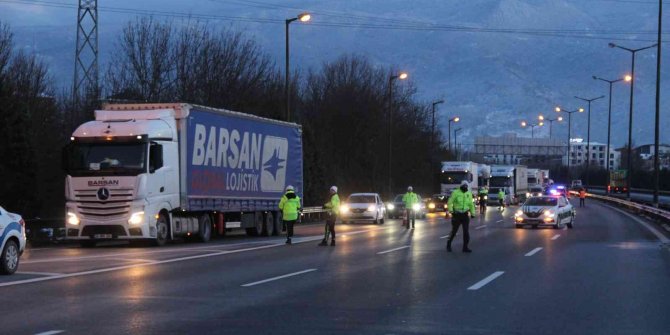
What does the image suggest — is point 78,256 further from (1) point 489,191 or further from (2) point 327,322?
(1) point 489,191

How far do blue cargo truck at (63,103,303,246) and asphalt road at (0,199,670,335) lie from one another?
3.80 feet

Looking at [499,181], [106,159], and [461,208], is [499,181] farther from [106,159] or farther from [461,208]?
[106,159]

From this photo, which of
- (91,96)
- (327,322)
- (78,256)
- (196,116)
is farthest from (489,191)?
(327,322)

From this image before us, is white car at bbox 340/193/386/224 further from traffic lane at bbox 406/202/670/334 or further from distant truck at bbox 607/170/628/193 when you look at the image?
distant truck at bbox 607/170/628/193

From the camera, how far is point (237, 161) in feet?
99.9

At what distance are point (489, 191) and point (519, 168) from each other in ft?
28.7

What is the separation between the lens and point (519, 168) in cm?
8531

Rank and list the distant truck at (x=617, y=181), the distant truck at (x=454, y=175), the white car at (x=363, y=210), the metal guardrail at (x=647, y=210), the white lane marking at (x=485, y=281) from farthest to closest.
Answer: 1. the distant truck at (x=617, y=181)
2. the distant truck at (x=454, y=175)
3. the white car at (x=363, y=210)
4. the metal guardrail at (x=647, y=210)
5. the white lane marking at (x=485, y=281)

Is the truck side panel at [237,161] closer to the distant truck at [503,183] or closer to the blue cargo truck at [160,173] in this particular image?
the blue cargo truck at [160,173]

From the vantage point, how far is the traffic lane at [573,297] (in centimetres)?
1126

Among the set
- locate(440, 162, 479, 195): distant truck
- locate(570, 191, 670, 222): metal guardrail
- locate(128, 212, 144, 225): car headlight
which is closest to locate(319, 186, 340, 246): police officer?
locate(128, 212, 144, 225): car headlight

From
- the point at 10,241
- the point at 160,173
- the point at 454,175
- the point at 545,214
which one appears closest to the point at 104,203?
the point at 160,173

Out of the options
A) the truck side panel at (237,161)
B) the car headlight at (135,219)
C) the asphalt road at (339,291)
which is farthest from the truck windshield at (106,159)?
the asphalt road at (339,291)

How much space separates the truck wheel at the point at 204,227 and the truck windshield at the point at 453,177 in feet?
130
